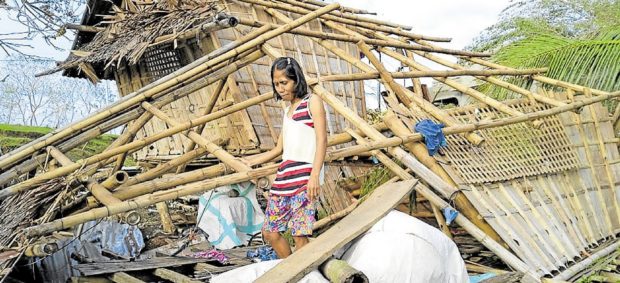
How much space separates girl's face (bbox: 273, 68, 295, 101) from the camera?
9.84ft

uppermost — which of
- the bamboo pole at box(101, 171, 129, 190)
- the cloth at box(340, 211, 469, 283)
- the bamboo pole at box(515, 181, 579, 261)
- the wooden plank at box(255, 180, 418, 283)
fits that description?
the bamboo pole at box(101, 171, 129, 190)

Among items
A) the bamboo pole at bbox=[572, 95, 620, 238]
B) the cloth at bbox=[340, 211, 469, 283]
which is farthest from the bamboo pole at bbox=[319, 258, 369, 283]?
the bamboo pole at bbox=[572, 95, 620, 238]

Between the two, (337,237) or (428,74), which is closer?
(337,237)

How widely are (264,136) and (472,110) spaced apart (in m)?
2.62

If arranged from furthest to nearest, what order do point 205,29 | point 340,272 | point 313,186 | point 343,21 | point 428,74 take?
1. point 343,21
2. point 205,29
3. point 428,74
4. point 313,186
5. point 340,272

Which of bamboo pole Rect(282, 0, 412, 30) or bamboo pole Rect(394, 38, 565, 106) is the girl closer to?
bamboo pole Rect(394, 38, 565, 106)

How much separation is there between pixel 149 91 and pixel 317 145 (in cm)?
182

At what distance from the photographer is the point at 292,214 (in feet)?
10.1

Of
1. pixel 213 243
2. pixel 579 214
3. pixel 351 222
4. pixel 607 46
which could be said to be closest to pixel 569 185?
pixel 579 214

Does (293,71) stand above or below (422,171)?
above

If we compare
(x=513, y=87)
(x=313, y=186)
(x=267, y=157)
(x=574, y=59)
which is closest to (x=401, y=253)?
(x=313, y=186)

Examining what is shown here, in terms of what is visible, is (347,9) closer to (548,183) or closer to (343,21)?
(343,21)

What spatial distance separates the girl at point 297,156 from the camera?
2.96 metres

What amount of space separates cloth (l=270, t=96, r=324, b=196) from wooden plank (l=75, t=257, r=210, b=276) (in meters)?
2.01
